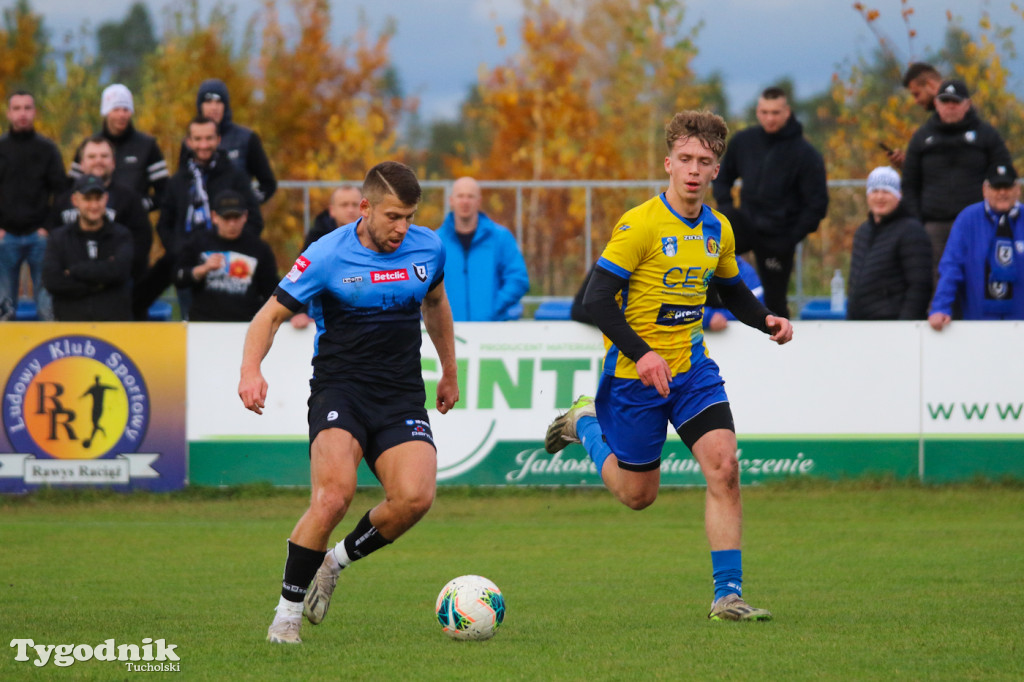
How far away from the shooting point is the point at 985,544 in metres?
9.27

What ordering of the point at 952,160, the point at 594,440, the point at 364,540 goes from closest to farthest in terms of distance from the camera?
the point at 364,540 → the point at 594,440 → the point at 952,160

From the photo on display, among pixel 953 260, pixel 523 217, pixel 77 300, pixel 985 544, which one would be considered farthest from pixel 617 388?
pixel 523 217

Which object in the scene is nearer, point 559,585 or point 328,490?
point 328,490

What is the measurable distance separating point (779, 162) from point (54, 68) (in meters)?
23.7

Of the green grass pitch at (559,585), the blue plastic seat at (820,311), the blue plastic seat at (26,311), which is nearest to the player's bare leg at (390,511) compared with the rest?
the green grass pitch at (559,585)

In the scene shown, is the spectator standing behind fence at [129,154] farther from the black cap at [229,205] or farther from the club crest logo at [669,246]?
the club crest logo at [669,246]

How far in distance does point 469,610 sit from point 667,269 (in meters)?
1.95

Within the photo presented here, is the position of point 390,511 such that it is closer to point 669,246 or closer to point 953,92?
point 669,246

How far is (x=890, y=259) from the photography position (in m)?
12.2

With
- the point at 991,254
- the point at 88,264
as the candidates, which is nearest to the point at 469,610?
the point at 88,264

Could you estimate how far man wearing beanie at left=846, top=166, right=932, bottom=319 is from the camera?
12.0 meters

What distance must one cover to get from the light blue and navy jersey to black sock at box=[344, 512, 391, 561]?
682 millimetres

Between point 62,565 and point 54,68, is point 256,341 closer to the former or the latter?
point 62,565

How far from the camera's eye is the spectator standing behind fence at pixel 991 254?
11.8m
